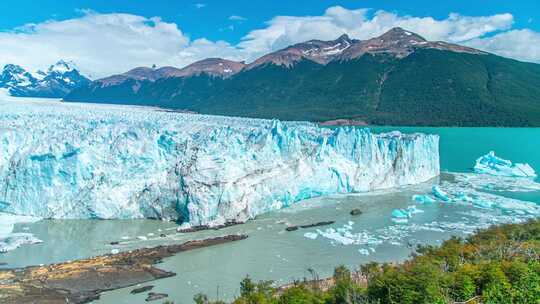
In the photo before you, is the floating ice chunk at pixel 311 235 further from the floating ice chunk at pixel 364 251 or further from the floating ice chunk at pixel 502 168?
the floating ice chunk at pixel 502 168

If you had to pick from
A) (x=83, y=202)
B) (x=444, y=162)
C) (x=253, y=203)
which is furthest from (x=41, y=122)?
(x=444, y=162)

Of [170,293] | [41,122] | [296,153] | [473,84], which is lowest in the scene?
[170,293]

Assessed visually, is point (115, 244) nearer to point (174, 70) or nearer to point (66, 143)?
point (66, 143)

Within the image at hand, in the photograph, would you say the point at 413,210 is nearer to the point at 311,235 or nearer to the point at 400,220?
the point at 400,220

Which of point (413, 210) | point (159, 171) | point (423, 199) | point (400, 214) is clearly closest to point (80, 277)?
point (159, 171)

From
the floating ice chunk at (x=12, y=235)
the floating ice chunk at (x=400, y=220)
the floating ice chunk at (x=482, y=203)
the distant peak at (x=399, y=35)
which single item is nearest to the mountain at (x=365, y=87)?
the distant peak at (x=399, y=35)
